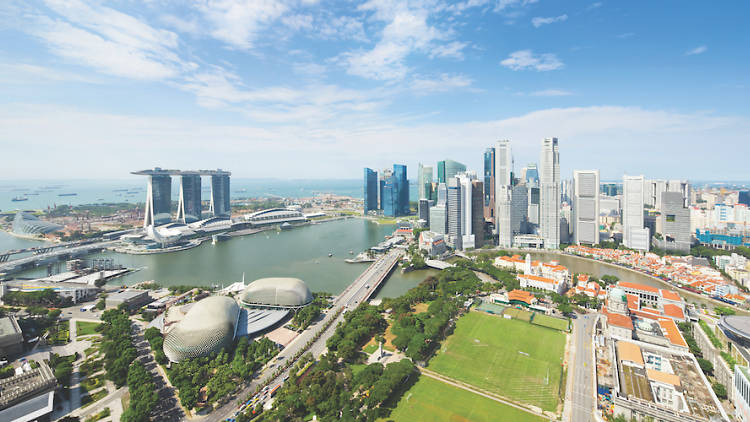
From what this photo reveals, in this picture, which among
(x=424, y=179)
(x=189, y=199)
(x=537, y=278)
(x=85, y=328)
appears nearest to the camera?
(x=85, y=328)

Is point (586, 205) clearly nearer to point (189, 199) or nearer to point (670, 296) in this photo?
point (670, 296)

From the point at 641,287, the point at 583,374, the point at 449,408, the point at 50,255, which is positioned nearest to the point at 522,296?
the point at 583,374

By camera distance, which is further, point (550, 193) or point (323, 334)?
point (550, 193)

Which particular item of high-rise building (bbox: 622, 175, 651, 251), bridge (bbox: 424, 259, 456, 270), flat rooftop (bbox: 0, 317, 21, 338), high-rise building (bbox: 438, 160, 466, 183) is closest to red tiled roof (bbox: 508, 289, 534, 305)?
bridge (bbox: 424, 259, 456, 270)

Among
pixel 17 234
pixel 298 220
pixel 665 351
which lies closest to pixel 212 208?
pixel 298 220

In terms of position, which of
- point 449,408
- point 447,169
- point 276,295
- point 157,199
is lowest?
point 449,408

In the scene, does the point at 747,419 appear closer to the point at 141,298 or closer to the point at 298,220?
the point at 141,298
